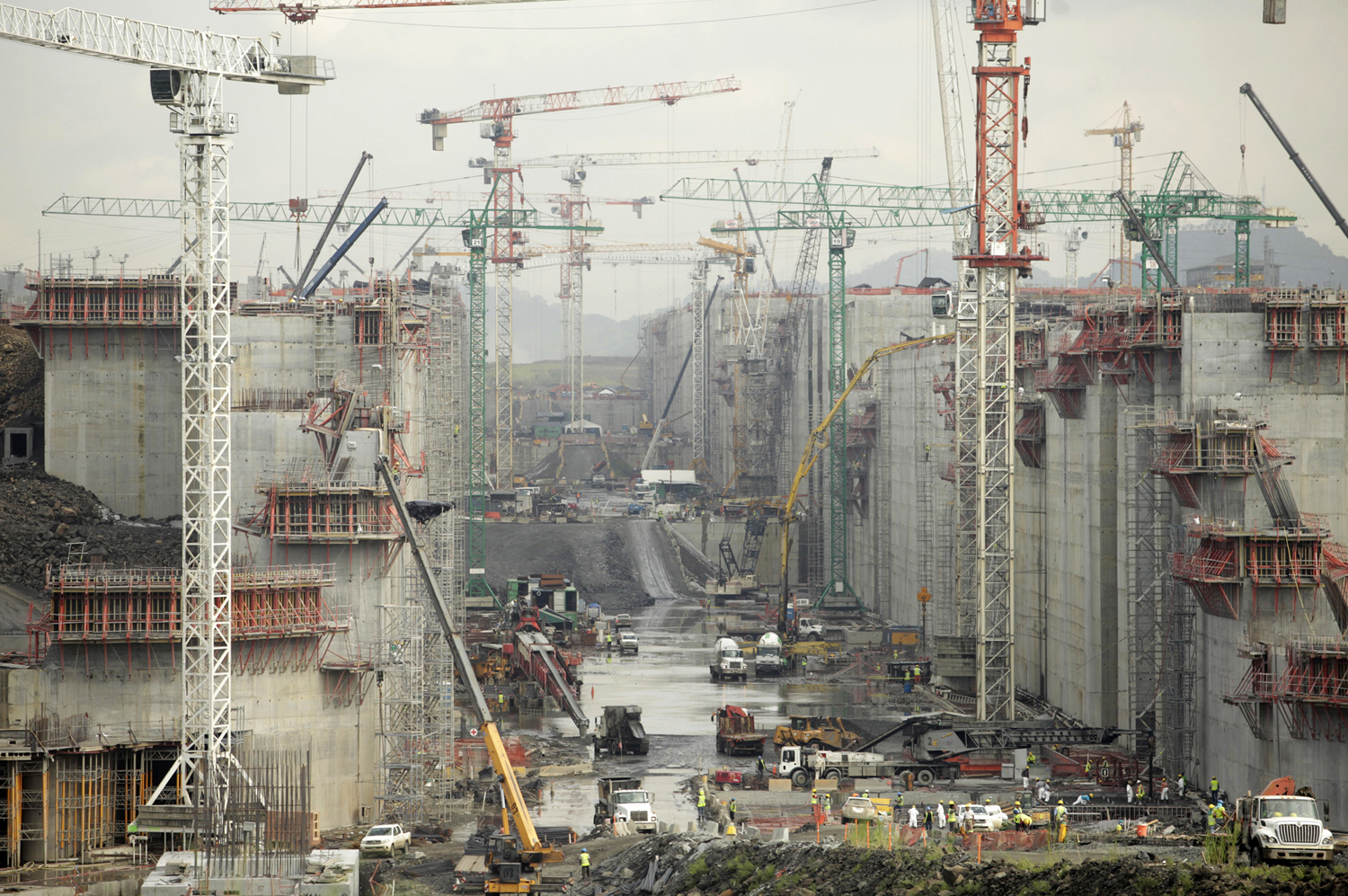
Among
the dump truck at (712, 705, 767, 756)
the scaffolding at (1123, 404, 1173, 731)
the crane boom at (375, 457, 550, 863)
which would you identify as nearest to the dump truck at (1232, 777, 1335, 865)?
the crane boom at (375, 457, 550, 863)

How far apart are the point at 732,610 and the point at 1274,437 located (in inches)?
2273

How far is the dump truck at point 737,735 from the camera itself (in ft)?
214

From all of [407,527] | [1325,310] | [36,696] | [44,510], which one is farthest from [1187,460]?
[44,510]

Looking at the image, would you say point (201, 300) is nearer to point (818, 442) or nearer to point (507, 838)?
point (507, 838)

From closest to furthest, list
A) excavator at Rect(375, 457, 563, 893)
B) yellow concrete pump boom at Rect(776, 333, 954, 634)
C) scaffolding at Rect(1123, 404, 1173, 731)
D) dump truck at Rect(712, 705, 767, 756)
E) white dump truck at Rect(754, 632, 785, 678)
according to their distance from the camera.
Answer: excavator at Rect(375, 457, 563, 893)
scaffolding at Rect(1123, 404, 1173, 731)
dump truck at Rect(712, 705, 767, 756)
white dump truck at Rect(754, 632, 785, 678)
yellow concrete pump boom at Rect(776, 333, 954, 634)

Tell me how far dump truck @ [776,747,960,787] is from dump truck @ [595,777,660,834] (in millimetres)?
6462

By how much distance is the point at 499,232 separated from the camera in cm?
16012

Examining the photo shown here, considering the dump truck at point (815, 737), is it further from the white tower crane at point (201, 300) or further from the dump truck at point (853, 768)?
the white tower crane at point (201, 300)

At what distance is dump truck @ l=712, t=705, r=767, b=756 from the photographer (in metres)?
65.3

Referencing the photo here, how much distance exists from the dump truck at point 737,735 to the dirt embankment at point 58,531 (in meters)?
23.5

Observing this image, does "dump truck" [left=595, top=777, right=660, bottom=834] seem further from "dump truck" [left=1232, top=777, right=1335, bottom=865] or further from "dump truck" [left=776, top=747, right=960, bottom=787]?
"dump truck" [left=1232, top=777, right=1335, bottom=865]

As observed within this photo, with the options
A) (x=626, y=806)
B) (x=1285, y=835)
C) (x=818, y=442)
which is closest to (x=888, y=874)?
(x=1285, y=835)

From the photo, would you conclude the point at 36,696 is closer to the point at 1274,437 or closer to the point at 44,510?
the point at 44,510

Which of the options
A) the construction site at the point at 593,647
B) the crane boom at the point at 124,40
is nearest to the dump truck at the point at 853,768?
the construction site at the point at 593,647
